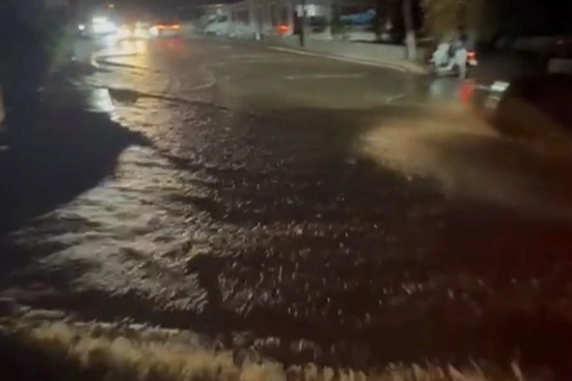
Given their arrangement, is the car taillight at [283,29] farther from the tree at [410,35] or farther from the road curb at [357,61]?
the tree at [410,35]

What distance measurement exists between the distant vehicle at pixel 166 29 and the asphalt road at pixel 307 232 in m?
53.6

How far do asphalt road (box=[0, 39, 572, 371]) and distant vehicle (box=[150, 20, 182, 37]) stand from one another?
2112 inches

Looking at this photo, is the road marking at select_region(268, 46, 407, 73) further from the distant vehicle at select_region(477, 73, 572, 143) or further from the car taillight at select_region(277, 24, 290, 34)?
the distant vehicle at select_region(477, 73, 572, 143)

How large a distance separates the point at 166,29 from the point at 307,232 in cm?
6475

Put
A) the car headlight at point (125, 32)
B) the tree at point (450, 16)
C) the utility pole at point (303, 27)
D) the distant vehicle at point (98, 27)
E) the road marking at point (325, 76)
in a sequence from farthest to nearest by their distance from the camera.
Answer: the car headlight at point (125, 32) < the distant vehicle at point (98, 27) < the utility pole at point (303, 27) < the tree at point (450, 16) < the road marking at point (325, 76)

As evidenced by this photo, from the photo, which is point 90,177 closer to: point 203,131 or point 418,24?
point 203,131

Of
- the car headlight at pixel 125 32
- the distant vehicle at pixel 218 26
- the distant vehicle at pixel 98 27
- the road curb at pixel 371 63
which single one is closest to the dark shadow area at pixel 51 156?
the road curb at pixel 371 63

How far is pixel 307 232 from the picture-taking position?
922cm

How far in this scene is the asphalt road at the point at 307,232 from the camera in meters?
6.64

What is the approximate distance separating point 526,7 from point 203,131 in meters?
7.45

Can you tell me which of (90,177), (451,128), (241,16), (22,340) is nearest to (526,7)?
(451,128)

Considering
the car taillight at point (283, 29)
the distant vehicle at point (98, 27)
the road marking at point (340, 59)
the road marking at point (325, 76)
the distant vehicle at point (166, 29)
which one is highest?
the road marking at point (325, 76)

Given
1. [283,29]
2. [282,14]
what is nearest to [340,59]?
[283,29]

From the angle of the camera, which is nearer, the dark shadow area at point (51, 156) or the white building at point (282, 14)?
the dark shadow area at point (51, 156)
